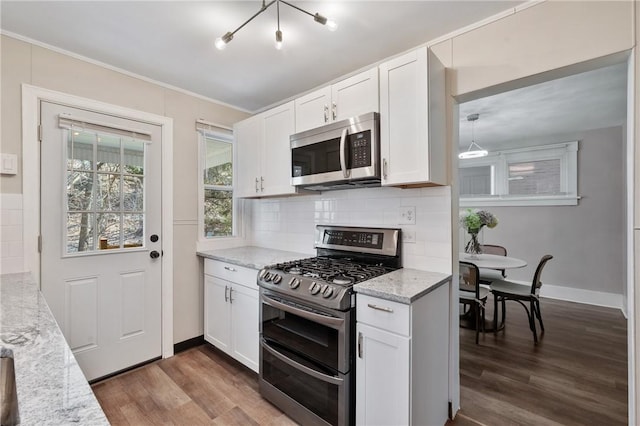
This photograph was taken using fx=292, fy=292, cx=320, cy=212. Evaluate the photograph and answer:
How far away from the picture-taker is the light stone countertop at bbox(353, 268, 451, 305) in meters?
1.44

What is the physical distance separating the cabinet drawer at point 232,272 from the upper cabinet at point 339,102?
1200 mm

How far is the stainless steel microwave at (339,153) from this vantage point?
1.87 meters

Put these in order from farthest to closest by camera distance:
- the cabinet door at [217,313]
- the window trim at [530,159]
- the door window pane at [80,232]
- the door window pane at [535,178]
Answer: the door window pane at [535,178], the window trim at [530,159], the cabinet door at [217,313], the door window pane at [80,232]

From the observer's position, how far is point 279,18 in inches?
69.1

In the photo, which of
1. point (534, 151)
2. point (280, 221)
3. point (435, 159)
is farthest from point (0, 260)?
point (534, 151)

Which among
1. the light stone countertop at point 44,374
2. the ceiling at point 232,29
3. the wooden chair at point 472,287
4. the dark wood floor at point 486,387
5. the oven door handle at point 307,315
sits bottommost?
the dark wood floor at point 486,387

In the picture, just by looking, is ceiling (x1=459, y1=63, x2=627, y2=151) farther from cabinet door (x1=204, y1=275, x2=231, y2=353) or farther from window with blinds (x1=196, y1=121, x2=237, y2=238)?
cabinet door (x1=204, y1=275, x2=231, y2=353)

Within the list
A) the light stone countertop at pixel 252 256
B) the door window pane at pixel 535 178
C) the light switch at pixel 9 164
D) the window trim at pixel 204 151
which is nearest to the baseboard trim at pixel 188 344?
the light stone countertop at pixel 252 256

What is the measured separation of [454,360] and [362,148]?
1.52m

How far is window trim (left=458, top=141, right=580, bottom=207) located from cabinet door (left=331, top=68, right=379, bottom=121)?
93.6 inches

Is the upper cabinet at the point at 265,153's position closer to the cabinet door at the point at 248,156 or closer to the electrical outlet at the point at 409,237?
the cabinet door at the point at 248,156

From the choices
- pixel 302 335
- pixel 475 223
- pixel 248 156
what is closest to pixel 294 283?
pixel 302 335

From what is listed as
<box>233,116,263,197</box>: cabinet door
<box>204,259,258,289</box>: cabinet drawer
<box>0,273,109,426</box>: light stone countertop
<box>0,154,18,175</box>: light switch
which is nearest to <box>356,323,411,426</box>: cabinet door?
<box>204,259,258,289</box>: cabinet drawer

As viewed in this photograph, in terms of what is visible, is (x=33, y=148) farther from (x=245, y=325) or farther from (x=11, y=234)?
(x=245, y=325)
